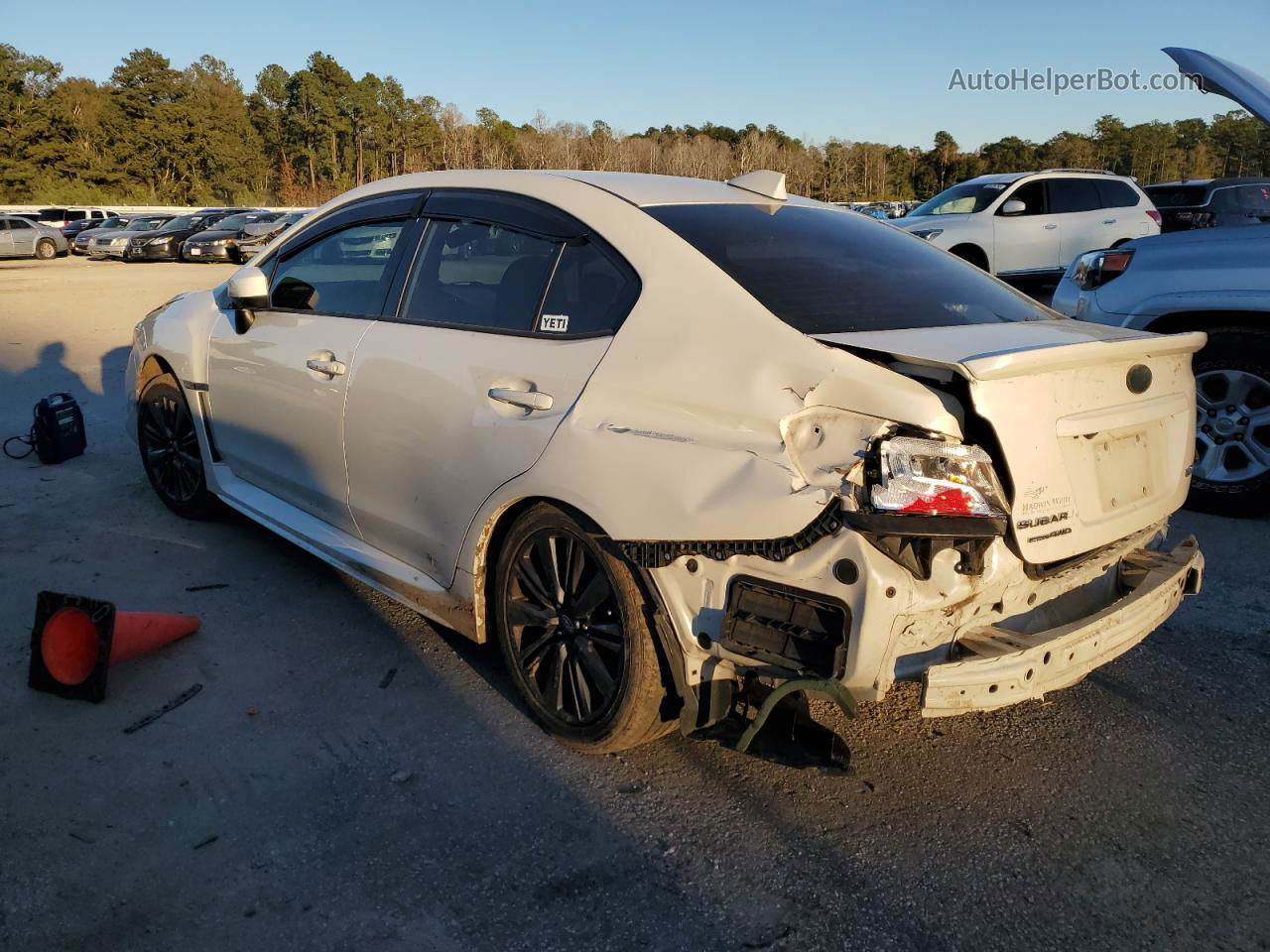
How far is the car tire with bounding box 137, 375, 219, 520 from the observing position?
4953mm

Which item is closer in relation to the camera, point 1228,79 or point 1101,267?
point 1228,79

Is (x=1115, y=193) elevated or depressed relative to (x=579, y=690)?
elevated

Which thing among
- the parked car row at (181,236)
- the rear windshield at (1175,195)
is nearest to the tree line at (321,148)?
the parked car row at (181,236)

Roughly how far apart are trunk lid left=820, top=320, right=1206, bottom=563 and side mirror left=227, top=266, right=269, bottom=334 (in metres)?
2.82

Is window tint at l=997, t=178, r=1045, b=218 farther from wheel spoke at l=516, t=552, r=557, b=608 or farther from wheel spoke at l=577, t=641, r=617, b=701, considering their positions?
wheel spoke at l=577, t=641, r=617, b=701

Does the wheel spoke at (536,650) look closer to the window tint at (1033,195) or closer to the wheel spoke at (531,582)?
the wheel spoke at (531,582)

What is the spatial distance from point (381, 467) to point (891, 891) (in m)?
2.20

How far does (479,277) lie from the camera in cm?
338

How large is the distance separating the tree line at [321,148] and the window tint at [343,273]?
48.8m

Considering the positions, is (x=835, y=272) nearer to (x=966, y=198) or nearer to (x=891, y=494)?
(x=891, y=494)

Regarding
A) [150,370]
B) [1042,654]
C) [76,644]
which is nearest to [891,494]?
[1042,654]

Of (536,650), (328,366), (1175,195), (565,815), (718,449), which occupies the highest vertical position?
(1175,195)

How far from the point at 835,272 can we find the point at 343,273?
84.0 inches

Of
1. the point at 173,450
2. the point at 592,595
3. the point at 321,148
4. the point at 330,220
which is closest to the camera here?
the point at 592,595
